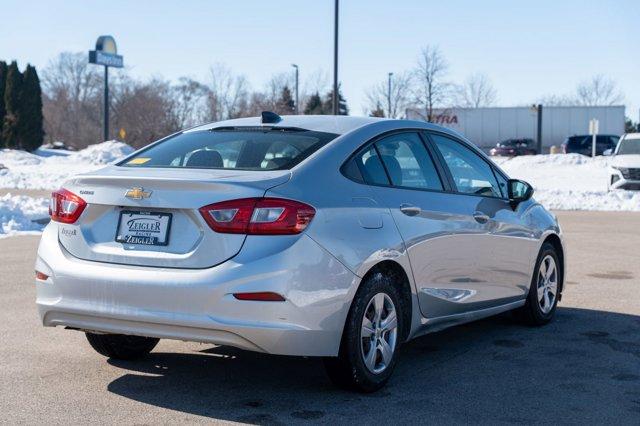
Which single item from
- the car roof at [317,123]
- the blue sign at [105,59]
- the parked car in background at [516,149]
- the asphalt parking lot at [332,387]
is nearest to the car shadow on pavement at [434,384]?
the asphalt parking lot at [332,387]

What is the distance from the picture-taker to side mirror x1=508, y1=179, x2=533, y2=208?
283 inches

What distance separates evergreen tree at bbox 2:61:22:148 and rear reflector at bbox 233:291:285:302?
52.5m

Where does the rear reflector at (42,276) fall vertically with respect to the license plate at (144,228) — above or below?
below

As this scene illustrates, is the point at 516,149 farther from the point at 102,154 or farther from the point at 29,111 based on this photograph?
the point at 29,111

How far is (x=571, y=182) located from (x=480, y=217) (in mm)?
30982

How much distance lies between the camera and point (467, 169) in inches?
268

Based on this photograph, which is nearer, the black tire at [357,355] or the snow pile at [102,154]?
the black tire at [357,355]

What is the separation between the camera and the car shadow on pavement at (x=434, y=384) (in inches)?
197

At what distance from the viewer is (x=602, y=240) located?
1452 cm

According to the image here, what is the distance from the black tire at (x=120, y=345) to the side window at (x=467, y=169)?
7.94 ft

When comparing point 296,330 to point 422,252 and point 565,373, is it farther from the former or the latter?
point 565,373

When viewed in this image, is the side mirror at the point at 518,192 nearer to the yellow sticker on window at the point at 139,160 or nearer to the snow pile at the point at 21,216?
the yellow sticker on window at the point at 139,160

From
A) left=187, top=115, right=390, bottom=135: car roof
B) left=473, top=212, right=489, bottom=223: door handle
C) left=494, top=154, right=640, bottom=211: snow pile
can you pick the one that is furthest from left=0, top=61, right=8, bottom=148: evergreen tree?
left=473, top=212, right=489, bottom=223: door handle

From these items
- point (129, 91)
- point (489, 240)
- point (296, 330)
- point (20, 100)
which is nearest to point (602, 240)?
point (489, 240)
